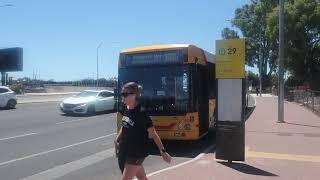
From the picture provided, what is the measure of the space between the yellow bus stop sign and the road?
2358 millimetres

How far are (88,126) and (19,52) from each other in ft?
59.7

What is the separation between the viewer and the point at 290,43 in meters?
Result: 48.9

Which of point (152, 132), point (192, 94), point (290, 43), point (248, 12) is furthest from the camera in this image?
point (248, 12)

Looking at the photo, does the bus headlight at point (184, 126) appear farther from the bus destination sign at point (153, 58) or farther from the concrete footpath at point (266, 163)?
the bus destination sign at point (153, 58)

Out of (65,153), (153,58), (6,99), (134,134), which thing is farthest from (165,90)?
(6,99)

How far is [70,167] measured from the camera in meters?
10.8

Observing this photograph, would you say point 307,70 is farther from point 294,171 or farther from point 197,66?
point 294,171

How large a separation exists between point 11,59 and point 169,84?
10.2 meters

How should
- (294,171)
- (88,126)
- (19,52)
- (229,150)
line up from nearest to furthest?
(19,52) → (294,171) → (229,150) → (88,126)

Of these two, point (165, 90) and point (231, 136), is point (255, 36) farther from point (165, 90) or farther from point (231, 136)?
point (231, 136)

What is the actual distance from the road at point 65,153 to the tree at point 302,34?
3177 centimetres

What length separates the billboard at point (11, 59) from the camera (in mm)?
3514

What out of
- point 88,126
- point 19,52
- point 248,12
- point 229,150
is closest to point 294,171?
point 229,150

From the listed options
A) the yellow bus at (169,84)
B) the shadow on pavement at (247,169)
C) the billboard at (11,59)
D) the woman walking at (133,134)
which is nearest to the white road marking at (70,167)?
the yellow bus at (169,84)
